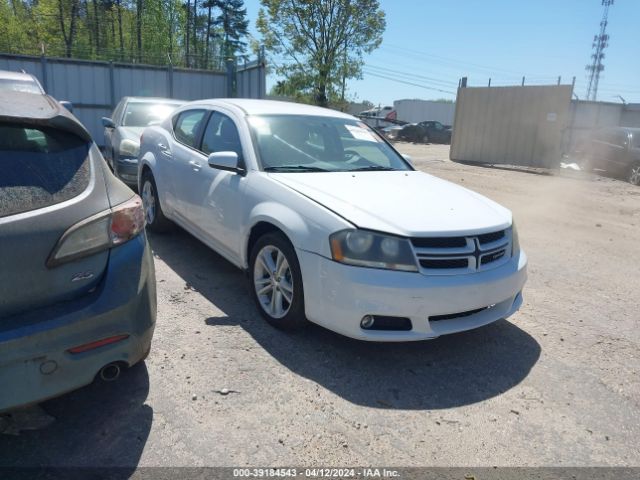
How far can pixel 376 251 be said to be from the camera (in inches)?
120

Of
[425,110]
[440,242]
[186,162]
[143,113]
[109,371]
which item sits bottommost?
[109,371]

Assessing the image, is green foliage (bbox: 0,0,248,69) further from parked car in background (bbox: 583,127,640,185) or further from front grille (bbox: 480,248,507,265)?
front grille (bbox: 480,248,507,265)

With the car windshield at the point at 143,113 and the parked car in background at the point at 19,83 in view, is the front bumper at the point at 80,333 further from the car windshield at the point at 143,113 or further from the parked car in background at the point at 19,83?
the car windshield at the point at 143,113

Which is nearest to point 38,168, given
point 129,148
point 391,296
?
point 391,296

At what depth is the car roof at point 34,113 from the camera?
228 centimetres

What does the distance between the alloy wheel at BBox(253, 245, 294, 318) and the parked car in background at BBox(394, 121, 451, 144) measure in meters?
29.8

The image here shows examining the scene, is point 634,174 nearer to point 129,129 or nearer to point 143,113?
point 143,113

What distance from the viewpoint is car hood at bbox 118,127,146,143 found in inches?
316

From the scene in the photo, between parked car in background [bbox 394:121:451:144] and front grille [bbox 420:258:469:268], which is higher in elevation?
parked car in background [bbox 394:121:451:144]

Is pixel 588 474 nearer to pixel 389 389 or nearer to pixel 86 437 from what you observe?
pixel 389 389

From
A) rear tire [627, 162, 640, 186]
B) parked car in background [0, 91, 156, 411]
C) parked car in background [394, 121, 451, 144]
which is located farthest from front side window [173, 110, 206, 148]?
parked car in background [394, 121, 451, 144]

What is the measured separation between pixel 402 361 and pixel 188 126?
337cm

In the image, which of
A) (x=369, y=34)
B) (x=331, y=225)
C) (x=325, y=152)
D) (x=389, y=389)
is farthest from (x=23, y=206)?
(x=369, y=34)

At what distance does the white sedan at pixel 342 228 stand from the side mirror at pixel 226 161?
0.01m
